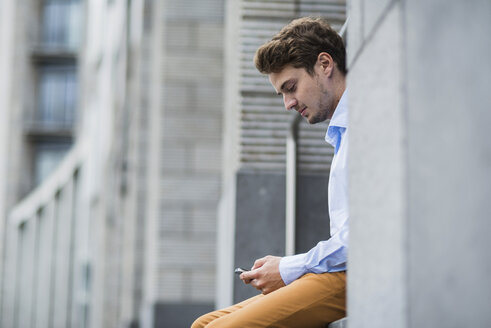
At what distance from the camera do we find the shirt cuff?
2990 millimetres

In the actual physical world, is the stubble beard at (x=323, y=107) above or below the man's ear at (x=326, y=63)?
below

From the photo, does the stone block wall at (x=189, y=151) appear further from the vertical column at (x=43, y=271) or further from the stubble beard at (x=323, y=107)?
the vertical column at (x=43, y=271)

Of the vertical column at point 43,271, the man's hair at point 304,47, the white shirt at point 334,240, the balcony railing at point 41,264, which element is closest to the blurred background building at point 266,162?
the white shirt at point 334,240

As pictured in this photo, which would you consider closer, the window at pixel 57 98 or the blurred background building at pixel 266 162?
the blurred background building at pixel 266 162

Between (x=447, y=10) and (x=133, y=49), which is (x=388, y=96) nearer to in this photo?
(x=447, y=10)

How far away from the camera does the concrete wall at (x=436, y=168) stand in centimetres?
177

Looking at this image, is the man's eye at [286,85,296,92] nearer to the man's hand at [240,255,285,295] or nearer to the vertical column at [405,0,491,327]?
the man's hand at [240,255,285,295]

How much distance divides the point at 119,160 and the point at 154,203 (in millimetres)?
7294

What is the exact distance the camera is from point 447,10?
72.6 inches

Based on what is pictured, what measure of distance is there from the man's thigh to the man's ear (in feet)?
2.69

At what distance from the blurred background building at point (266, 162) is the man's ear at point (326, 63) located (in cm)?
63

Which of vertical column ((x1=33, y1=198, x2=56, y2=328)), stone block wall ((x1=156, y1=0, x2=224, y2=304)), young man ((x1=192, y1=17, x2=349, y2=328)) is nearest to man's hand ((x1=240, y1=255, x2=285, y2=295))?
young man ((x1=192, y1=17, x2=349, y2=328))

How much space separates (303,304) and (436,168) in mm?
1171

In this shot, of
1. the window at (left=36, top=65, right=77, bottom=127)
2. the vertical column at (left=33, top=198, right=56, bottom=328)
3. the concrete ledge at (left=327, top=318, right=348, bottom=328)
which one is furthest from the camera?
the window at (left=36, top=65, right=77, bottom=127)
